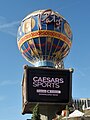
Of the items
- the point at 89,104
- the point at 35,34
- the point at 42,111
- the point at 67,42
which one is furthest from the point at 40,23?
the point at 89,104

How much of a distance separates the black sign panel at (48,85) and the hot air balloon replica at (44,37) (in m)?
2.80

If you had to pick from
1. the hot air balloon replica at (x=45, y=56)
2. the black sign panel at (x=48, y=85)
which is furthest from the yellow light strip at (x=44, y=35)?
the black sign panel at (x=48, y=85)

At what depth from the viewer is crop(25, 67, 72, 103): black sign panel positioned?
1439 inches

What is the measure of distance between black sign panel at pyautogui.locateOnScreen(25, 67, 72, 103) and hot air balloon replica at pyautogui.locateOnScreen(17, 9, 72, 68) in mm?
2802

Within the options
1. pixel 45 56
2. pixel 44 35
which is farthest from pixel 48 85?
pixel 44 35

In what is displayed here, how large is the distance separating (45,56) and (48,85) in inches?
170

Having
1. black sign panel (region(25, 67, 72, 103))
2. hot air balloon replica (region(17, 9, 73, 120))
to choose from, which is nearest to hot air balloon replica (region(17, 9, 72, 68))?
hot air balloon replica (region(17, 9, 73, 120))

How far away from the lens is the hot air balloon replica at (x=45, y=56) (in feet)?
121

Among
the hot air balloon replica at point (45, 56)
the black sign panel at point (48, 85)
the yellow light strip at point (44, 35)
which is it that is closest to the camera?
the black sign panel at point (48, 85)

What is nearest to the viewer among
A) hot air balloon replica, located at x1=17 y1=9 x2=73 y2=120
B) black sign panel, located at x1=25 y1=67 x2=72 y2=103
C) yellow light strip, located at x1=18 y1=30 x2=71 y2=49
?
black sign panel, located at x1=25 y1=67 x2=72 y2=103

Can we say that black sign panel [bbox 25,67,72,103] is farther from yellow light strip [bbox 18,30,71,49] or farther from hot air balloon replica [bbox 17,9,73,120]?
yellow light strip [bbox 18,30,71,49]

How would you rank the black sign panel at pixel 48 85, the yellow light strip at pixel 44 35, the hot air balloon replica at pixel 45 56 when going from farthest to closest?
1. the yellow light strip at pixel 44 35
2. the hot air balloon replica at pixel 45 56
3. the black sign panel at pixel 48 85

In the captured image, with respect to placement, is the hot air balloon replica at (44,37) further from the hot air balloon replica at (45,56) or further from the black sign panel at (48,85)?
the black sign panel at (48,85)

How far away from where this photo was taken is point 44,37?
39312 millimetres
